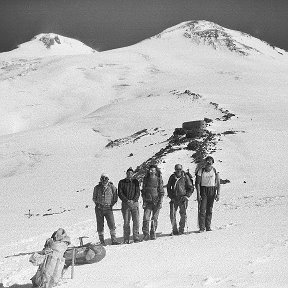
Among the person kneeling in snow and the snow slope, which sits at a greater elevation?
the person kneeling in snow

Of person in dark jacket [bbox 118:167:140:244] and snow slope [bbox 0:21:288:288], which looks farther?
person in dark jacket [bbox 118:167:140:244]

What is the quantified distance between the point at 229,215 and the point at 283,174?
950 cm

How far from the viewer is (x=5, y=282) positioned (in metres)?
9.95

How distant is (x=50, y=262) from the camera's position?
8867 mm

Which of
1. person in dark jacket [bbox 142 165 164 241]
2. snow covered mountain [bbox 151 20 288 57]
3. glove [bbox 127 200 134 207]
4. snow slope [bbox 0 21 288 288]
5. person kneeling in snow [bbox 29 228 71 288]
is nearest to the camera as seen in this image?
person kneeling in snow [bbox 29 228 71 288]

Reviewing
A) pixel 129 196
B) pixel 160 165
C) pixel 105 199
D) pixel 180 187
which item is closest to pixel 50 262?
pixel 105 199

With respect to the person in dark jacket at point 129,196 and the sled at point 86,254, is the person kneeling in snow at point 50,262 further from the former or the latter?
the person in dark jacket at point 129,196

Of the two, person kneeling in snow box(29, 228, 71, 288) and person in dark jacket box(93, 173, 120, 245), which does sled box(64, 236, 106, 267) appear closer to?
person kneeling in snow box(29, 228, 71, 288)

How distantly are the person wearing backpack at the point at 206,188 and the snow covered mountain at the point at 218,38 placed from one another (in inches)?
4965

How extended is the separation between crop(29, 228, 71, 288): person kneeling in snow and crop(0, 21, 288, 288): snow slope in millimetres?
441

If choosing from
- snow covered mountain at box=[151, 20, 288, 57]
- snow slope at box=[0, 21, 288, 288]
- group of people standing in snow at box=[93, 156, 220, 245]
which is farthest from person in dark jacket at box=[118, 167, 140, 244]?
snow covered mountain at box=[151, 20, 288, 57]

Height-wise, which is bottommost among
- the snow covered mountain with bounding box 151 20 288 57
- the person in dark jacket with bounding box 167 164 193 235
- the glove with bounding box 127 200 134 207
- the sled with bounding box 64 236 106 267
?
the snow covered mountain with bounding box 151 20 288 57

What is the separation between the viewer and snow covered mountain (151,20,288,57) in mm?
142500

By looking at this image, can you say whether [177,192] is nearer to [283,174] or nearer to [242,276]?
[242,276]
